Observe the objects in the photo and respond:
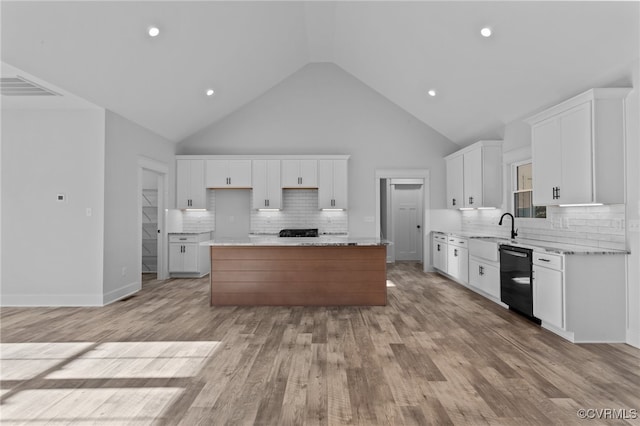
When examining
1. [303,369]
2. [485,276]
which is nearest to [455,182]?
[485,276]

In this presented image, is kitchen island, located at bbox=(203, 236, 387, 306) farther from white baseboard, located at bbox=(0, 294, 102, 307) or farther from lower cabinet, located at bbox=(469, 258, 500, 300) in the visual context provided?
white baseboard, located at bbox=(0, 294, 102, 307)

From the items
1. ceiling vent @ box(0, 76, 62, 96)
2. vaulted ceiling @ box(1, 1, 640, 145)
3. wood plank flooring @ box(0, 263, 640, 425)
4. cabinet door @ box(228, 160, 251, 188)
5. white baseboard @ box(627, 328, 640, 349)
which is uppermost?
vaulted ceiling @ box(1, 1, 640, 145)

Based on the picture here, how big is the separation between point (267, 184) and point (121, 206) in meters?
2.86

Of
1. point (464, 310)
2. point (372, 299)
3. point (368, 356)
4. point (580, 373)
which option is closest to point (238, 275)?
point (372, 299)

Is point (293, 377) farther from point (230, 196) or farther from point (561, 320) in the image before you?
point (230, 196)

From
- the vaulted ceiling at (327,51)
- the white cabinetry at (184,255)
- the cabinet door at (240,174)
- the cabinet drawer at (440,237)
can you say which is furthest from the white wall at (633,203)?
the white cabinetry at (184,255)

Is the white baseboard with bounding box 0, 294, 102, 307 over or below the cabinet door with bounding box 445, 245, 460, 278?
below

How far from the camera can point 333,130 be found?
806 cm

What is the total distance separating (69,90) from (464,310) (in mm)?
5653

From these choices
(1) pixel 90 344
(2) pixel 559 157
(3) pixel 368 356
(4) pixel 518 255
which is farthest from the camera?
(4) pixel 518 255

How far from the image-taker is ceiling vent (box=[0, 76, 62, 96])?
4.28 meters

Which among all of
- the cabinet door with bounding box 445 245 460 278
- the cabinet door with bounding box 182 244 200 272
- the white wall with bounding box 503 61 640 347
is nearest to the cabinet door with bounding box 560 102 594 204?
the white wall with bounding box 503 61 640 347

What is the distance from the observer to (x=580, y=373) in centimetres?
288

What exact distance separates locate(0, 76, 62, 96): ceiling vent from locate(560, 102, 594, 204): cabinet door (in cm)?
595
